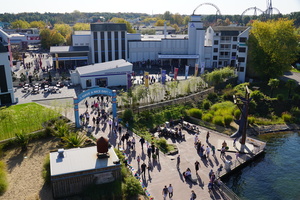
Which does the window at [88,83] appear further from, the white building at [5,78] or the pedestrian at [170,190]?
the pedestrian at [170,190]

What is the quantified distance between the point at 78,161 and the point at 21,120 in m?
12.8

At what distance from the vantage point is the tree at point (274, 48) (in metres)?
50.4

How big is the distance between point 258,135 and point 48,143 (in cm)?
2473

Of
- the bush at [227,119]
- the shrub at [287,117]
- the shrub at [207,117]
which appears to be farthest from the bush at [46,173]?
the shrub at [287,117]

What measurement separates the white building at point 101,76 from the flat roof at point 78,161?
95.1ft

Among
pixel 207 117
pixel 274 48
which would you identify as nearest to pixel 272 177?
pixel 207 117

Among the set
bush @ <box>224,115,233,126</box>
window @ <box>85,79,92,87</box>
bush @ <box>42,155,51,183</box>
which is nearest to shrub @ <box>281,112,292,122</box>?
bush @ <box>224,115,233,126</box>

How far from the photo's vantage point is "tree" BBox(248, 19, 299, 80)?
5041cm

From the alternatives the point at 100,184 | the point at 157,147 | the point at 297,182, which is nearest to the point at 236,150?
the point at 297,182

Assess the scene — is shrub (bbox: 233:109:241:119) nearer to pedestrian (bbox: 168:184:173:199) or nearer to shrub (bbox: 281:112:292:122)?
shrub (bbox: 281:112:292:122)

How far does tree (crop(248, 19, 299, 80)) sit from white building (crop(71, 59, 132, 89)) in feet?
78.6

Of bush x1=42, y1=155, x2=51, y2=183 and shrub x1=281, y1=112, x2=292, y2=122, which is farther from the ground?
bush x1=42, y1=155, x2=51, y2=183

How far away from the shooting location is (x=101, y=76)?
5206 centimetres

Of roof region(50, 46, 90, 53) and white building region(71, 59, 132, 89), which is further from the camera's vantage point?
roof region(50, 46, 90, 53)
